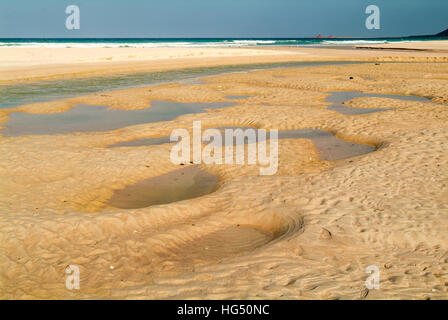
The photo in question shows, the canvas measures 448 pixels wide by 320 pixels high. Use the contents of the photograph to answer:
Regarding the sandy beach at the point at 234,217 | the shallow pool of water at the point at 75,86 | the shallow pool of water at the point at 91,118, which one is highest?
the shallow pool of water at the point at 75,86

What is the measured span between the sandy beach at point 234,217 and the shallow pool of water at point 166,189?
0.05 meters

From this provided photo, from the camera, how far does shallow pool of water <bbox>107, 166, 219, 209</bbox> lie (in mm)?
6473

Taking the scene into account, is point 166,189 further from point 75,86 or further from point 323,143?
point 75,86

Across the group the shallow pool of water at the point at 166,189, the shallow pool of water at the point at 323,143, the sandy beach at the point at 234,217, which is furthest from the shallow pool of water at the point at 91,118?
the shallow pool of water at the point at 166,189

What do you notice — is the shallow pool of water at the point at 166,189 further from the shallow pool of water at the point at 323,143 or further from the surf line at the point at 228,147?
the shallow pool of water at the point at 323,143

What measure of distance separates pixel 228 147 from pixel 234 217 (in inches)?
137

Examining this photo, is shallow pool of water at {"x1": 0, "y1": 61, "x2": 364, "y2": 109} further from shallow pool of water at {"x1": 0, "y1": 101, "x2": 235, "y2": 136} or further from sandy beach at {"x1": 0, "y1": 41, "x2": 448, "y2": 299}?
sandy beach at {"x1": 0, "y1": 41, "x2": 448, "y2": 299}

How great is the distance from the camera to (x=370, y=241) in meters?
4.73

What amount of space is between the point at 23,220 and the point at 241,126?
7.15 meters

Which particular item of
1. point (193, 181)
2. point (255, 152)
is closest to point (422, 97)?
point (255, 152)

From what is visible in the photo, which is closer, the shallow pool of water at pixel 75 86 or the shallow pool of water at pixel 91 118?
the shallow pool of water at pixel 91 118

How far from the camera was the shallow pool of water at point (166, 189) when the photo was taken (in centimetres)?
647

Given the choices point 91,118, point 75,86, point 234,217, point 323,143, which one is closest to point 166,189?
point 234,217

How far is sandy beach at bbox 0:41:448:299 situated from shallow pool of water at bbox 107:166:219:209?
0.16ft
